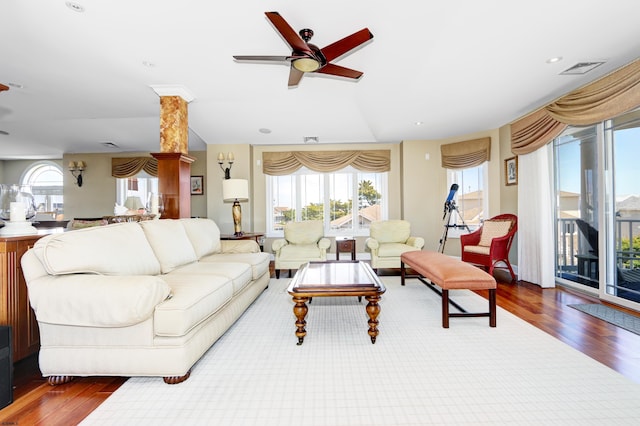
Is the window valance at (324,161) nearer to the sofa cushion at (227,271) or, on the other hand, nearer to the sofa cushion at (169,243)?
the sofa cushion at (169,243)

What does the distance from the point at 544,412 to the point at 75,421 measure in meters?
2.35

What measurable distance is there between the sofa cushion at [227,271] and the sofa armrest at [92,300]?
82 cm

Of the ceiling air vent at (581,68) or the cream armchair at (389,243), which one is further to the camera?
the cream armchair at (389,243)

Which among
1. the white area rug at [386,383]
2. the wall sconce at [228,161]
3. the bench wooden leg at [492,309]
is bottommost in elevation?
the white area rug at [386,383]

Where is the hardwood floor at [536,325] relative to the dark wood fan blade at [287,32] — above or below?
below

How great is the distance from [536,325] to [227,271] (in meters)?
2.77

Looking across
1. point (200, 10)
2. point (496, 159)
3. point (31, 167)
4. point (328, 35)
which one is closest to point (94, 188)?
point (31, 167)

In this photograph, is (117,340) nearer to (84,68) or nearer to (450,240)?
(84,68)

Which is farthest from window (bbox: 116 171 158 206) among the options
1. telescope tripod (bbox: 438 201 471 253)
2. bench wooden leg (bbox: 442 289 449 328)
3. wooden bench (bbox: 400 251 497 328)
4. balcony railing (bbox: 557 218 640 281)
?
balcony railing (bbox: 557 218 640 281)

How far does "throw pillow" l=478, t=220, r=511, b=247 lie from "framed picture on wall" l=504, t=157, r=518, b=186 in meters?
0.69

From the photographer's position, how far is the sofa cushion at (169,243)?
255cm

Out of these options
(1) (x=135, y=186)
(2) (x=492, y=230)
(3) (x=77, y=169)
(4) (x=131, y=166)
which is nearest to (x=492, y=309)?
(2) (x=492, y=230)

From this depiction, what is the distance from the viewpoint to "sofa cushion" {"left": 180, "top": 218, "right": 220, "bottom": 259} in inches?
128

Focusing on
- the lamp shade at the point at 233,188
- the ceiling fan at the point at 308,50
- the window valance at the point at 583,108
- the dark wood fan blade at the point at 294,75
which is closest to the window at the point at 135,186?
the lamp shade at the point at 233,188
